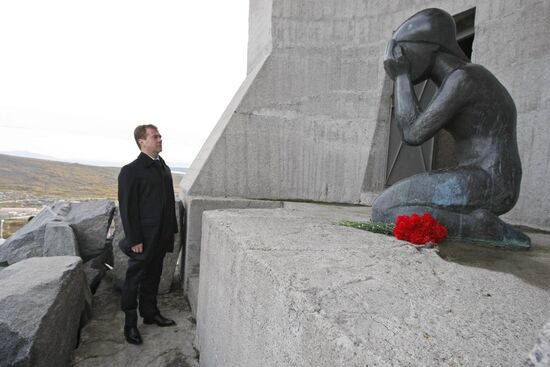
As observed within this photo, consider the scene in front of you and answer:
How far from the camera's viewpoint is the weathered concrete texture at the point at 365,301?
0.90m

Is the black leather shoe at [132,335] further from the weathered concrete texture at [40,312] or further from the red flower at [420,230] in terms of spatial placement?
the red flower at [420,230]

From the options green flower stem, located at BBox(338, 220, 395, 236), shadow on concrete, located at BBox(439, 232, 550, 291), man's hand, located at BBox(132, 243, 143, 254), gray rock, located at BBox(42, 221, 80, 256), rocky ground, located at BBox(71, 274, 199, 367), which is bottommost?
rocky ground, located at BBox(71, 274, 199, 367)

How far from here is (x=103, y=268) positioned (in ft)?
14.6

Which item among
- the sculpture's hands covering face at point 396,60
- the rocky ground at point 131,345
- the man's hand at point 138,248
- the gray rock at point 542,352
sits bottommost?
the rocky ground at point 131,345

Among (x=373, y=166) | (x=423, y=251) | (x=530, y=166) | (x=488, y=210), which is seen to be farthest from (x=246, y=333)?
(x=373, y=166)

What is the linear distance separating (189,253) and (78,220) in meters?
1.48

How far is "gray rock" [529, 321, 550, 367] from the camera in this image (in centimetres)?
58

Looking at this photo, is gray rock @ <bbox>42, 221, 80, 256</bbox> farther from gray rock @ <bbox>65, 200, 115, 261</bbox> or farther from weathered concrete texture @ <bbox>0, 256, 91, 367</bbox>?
weathered concrete texture @ <bbox>0, 256, 91, 367</bbox>

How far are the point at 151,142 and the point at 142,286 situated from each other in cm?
138

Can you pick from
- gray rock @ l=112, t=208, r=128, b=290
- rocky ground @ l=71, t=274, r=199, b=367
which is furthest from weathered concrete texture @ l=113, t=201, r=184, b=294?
rocky ground @ l=71, t=274, r=199, b=367

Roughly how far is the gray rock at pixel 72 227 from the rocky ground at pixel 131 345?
2.44 ft

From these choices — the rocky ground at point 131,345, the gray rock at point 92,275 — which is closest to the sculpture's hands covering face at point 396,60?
the rocky ground at point 131,345

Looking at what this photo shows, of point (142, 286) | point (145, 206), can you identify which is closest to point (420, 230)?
point (145, 206)

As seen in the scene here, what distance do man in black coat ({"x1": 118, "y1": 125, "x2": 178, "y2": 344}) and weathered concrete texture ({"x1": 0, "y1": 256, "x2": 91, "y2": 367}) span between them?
44 cm
